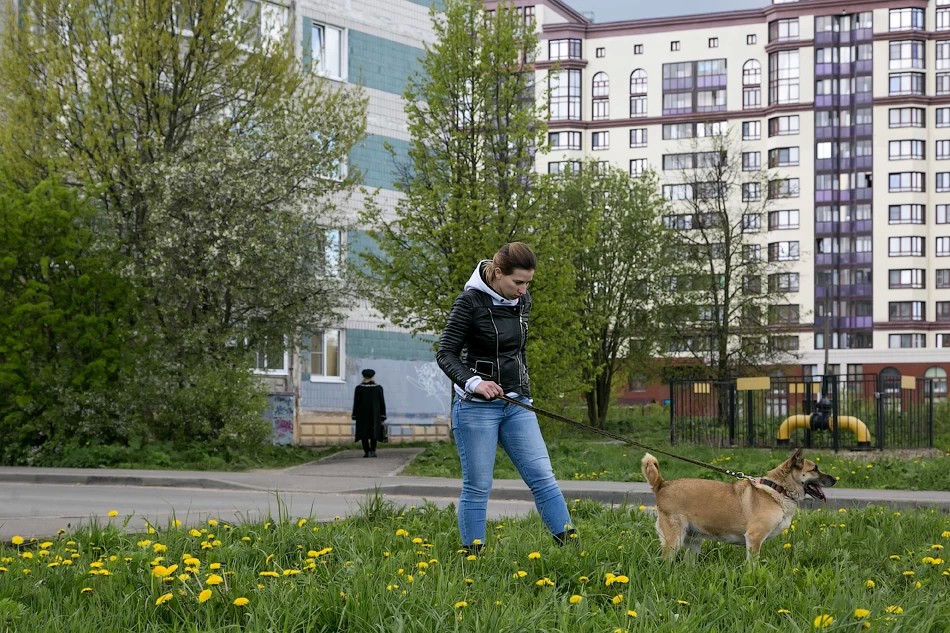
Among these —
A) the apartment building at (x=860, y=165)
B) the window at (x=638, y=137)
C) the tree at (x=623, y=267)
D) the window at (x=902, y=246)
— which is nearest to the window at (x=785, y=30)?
the apartment building at (x=860, y=165)

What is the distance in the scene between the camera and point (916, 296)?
8569cm

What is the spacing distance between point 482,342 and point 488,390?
1.22 ft

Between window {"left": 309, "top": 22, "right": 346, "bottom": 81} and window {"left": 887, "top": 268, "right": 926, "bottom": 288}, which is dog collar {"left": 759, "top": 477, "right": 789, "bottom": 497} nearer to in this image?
window {"left": 309, "top": 22, "right": 346, "bottom": 81}

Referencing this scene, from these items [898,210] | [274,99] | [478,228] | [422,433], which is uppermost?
[898,210]

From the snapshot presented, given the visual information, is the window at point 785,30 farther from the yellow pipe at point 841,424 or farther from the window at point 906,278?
the yellow pipe at point 841,424

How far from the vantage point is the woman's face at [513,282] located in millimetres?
6656

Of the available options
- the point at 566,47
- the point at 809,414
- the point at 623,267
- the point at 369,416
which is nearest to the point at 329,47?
the point at 623,267

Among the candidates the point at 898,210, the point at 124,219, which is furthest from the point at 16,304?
the point at 898,210

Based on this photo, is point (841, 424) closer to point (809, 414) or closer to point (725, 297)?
point (809, 414)

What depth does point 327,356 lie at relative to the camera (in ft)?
102

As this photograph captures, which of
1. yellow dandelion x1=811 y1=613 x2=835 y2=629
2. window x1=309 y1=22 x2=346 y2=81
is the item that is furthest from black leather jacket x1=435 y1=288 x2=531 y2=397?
window x1=309 y1=22 x2=346 y2=81

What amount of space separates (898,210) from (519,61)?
71.5 metres

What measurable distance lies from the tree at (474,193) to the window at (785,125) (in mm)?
70644

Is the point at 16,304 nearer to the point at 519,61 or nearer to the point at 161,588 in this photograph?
the point at 519,61
